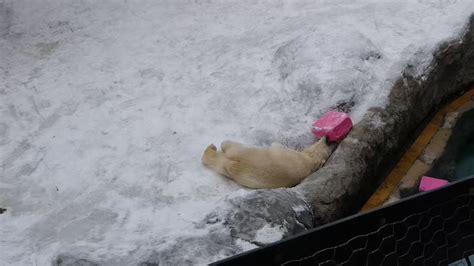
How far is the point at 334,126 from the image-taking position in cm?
400

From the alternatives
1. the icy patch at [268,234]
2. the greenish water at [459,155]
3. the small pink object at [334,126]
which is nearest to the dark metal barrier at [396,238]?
the icy patch at [268,234]

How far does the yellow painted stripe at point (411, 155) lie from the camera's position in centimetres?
427

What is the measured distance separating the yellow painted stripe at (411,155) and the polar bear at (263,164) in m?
0.64

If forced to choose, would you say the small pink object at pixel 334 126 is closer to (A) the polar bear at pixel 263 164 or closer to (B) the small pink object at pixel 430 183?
(A) the polar bear at pixel 263 164

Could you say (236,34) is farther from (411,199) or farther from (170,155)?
(411,199)

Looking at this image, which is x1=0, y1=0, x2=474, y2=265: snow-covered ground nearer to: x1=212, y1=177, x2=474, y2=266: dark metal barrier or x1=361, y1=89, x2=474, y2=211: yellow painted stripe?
x1=361, y1=89, x2=474, y2=211: yellow painted stripe

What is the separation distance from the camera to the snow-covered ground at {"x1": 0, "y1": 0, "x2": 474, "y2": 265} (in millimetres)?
3559

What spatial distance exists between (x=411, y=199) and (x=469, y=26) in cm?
365

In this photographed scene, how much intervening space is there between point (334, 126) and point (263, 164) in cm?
63

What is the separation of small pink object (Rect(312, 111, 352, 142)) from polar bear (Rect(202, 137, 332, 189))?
7.4 inches

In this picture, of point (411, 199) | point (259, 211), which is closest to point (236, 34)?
point (259, 211)

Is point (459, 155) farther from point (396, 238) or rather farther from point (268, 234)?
point (396, 238)

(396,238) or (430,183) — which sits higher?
(396,238)

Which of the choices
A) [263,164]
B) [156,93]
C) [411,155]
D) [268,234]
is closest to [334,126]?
[263,164]
